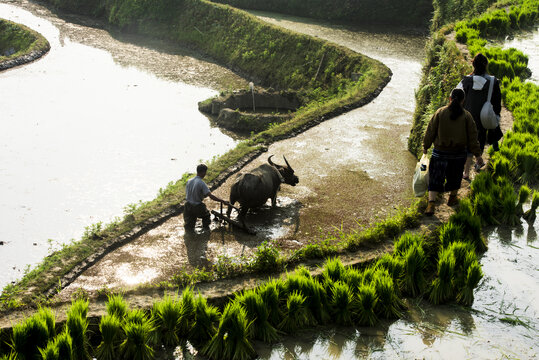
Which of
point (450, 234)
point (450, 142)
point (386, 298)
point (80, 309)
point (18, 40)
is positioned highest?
point (450, 142)

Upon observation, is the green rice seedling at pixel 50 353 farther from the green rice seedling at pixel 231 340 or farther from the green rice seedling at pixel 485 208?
the green rice seedling at pixel 485 208

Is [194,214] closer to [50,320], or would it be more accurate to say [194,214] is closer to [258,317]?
[258,317]

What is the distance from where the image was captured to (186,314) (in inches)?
216

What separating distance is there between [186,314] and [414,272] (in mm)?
2477

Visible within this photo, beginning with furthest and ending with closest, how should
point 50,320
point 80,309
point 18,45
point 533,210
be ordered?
point 18,45
point 533,210
point 80,309
point 50,320

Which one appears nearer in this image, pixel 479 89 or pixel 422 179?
pixel 479 89

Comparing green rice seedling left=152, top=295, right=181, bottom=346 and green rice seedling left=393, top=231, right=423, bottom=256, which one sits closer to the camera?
green rice seedling left=152, top=295, right=181, bottom=346

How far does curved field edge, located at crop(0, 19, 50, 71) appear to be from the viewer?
869 inches

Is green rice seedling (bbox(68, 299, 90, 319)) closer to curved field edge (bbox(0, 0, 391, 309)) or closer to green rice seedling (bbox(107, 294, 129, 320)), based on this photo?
green rice seedling (bbox(107, 294, 129, 320))

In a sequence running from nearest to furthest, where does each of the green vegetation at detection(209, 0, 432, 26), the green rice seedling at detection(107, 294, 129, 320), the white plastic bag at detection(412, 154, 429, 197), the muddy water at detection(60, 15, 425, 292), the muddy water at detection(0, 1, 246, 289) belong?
the green rice seedling at detection(107, 294, 129, 320)
the white plastic bag at detection(412, 154, 429, 197)
the muddy water at detection(60, 15, 425, 292)
the muddy water at detection(0, 1, 246, 289)
the green vegetation at detection(209, 0, 432, 26)

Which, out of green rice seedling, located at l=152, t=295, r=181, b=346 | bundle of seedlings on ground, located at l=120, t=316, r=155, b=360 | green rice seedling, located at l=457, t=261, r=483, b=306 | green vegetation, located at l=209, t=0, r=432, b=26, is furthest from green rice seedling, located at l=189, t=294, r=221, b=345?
green vegetation, located at l=209, t=0, r=432, b=26

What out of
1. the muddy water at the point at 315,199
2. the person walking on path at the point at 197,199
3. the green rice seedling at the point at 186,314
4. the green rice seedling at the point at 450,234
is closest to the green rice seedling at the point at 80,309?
the green rice seedling at the point at 186,314

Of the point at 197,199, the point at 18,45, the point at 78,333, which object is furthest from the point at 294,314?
the point at 18,45

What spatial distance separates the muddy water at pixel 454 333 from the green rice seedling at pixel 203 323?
0.50 meters
